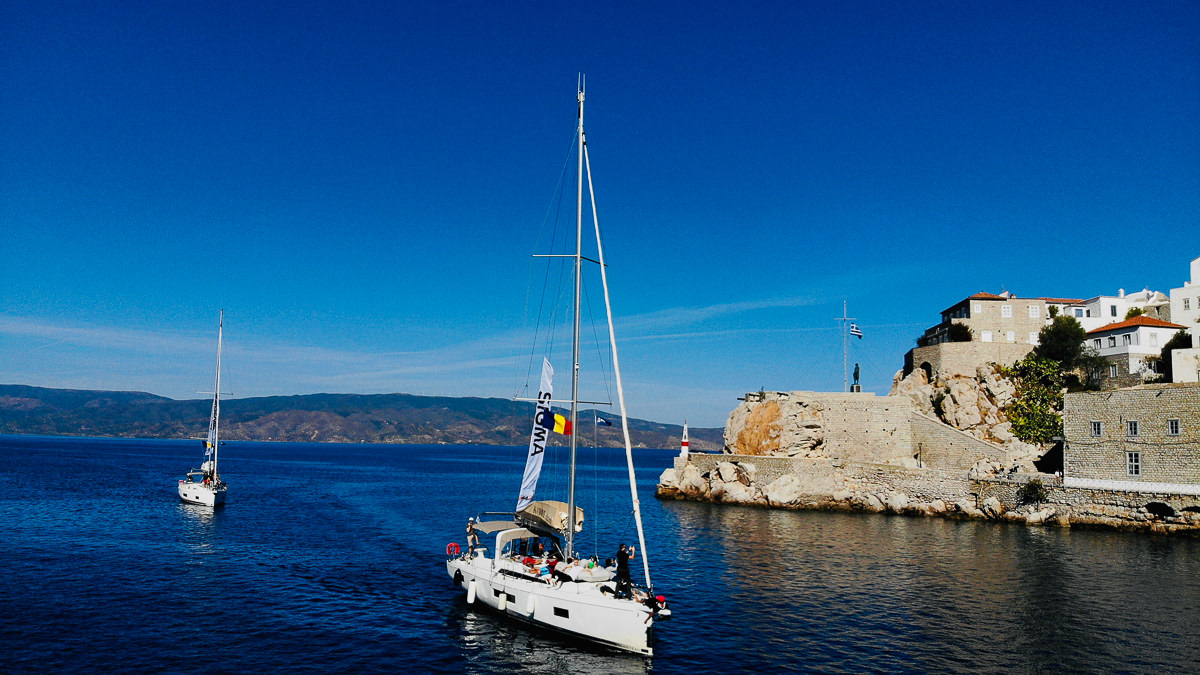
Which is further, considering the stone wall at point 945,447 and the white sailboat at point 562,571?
the stone wall at point 945,447

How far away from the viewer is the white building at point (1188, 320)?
53.7 meters

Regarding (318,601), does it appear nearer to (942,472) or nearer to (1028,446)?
(942,472)

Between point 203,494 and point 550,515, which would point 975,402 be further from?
point 203,494

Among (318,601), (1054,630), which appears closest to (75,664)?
(318,601)

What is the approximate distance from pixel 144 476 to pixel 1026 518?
92.7 meters

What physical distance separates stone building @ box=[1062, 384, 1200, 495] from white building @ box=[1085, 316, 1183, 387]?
18.4 metres

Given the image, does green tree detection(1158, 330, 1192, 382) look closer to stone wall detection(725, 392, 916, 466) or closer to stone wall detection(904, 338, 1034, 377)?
stone wall detection(904, 338, 1034, 377)

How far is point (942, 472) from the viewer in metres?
52.8

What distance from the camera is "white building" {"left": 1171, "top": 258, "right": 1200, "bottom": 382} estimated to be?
5366 cm

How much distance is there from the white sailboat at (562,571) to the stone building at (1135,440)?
38882 mm

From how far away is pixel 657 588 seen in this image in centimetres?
2877

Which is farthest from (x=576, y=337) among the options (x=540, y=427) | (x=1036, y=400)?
(x=1036, y=400)

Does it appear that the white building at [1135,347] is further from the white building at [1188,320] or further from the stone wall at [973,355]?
the stone wall at [973,355]

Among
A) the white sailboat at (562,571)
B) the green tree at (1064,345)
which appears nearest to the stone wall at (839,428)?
the green tree at (1064,345)
